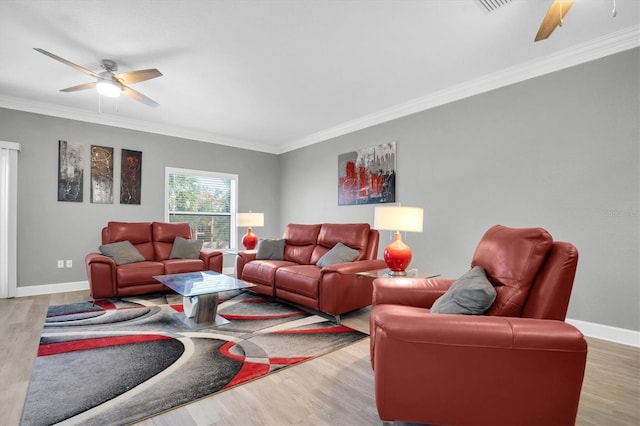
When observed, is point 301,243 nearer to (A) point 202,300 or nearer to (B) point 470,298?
(A) point 202,300

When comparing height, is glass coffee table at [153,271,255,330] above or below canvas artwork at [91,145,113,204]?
below

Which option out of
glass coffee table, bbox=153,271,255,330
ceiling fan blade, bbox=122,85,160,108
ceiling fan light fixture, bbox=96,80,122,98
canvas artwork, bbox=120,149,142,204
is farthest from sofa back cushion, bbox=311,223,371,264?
canvas artwork, bbox=120,149,142,204

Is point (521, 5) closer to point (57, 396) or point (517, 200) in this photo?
point (517, 200)

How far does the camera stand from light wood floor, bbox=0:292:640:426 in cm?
172

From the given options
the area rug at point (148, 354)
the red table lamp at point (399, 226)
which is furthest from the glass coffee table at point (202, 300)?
the red table lamp at point (399, 226)

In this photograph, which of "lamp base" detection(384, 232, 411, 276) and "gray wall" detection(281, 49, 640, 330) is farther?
"lamp base" detection(384, 232, 411, 276)

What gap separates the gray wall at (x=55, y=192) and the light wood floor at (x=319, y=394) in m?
2.25

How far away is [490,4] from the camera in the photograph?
7.49 feet

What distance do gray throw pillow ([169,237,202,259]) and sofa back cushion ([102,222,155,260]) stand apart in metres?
0.32

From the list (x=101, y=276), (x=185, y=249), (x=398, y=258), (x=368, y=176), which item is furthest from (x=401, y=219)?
(x=101, y=276)

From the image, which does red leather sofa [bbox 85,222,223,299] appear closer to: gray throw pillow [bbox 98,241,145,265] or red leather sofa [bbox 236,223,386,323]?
gray throw pillow [bbox 98,241,145,265]

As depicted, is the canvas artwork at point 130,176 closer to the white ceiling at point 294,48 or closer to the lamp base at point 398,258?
the white ceiling at point 294,48

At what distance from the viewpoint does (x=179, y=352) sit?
8.29 feet

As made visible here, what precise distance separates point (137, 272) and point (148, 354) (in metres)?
1.94
